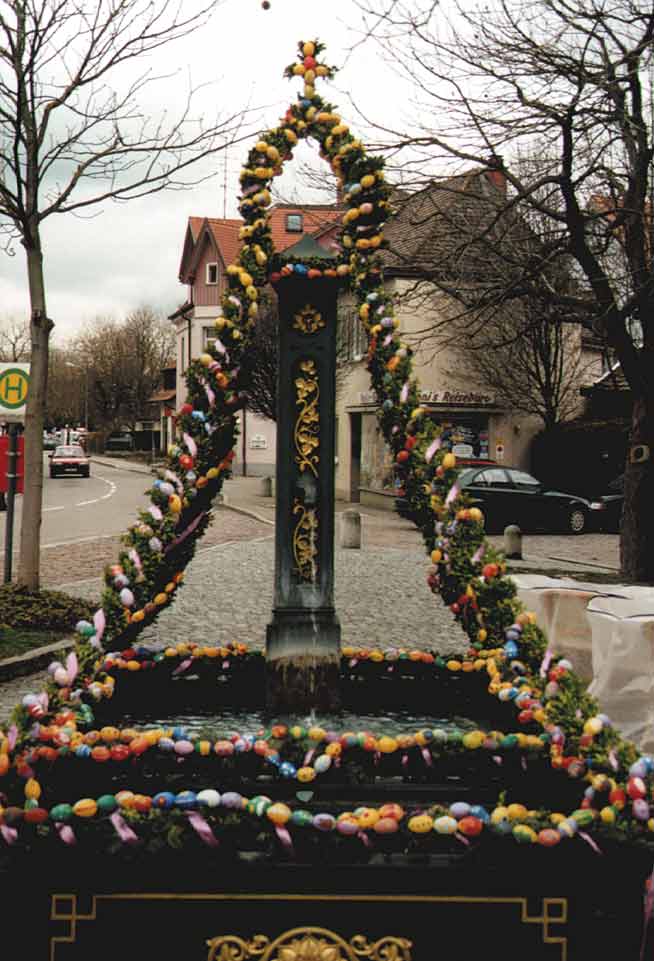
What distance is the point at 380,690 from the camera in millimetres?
5715

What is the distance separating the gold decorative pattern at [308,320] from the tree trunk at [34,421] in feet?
19.8

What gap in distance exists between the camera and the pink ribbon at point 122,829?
10.6ft

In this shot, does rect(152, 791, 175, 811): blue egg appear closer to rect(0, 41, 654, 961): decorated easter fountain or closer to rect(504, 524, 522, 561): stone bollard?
rect(0, 41, 654, 961): decorated easter fountain

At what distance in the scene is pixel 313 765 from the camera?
3779mm

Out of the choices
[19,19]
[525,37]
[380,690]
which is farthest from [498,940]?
[525,37]

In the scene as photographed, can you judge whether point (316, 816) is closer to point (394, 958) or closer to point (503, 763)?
point (394, 958)

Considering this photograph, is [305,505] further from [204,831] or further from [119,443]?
[119,443]

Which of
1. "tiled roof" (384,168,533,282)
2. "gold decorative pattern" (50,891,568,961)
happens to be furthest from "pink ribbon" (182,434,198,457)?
"tiled roof" (384,168,533,282)

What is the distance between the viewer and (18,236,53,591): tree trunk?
11.3 metres

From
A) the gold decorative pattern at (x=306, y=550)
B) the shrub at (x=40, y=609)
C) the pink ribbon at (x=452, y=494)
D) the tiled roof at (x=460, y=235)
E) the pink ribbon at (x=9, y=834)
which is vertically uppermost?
the tiled roof at (x=460, y=235)

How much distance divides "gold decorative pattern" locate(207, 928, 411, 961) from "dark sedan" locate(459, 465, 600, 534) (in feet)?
76.1

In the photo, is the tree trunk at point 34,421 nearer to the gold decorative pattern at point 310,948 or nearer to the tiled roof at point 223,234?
the gold decorative pattern at point 310,948

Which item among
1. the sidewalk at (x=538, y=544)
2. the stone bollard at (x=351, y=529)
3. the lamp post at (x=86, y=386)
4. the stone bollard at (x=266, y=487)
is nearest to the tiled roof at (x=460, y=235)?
the sidewalk at (x=538, y=544)

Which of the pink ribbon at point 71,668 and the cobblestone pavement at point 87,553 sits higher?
the pink ribbon at point 71,668
